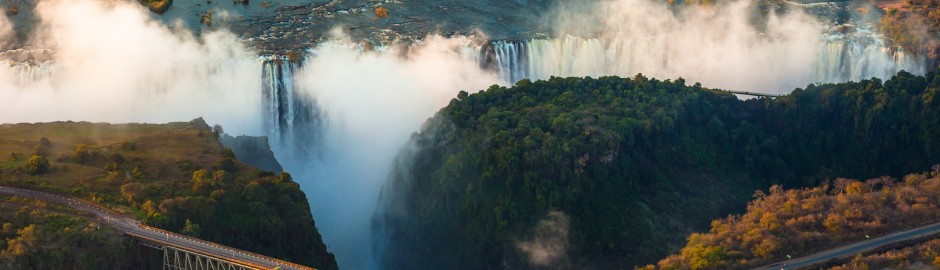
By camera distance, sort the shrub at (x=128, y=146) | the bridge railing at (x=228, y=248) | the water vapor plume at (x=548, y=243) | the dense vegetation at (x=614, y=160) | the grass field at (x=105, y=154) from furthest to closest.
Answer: the shrub at (x=128, y=146)
the dense vegetation at (x=614, y=160)
the water vapor plume at (x=548, y=243)
the grass field at (x=105, y=154)
the bridge railing at (x=228, y=248)

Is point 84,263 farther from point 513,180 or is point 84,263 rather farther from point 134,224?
point 513,180

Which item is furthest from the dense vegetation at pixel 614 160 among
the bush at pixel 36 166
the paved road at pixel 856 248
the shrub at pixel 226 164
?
the bush at pixel 36 166

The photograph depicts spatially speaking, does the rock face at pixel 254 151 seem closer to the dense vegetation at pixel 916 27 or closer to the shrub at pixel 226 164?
the shrub at pixel 226 164

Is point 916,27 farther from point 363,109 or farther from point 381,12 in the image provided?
point 363,109

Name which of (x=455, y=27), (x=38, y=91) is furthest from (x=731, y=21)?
(x=38, y=91)

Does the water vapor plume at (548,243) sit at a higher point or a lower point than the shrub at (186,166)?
lower

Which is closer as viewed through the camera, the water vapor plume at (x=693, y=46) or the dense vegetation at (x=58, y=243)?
the dense vegetation at (x=58, y=243)

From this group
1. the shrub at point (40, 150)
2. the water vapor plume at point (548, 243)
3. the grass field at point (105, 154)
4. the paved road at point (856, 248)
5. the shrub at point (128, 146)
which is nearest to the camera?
the paved road at point (856, 248)

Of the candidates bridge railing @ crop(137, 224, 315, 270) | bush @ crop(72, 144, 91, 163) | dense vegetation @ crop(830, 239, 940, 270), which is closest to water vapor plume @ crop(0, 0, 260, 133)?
bush @ crop(72, 144, 91, 163)
